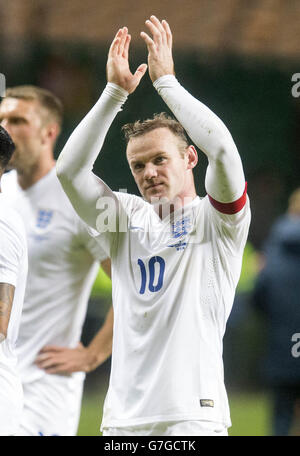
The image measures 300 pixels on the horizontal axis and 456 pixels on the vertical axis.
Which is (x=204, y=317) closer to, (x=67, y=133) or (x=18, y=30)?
(x=67, y=133)

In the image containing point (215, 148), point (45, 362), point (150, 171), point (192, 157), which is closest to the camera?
point (215, 148)

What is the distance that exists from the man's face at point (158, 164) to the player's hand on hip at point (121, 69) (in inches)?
8.7

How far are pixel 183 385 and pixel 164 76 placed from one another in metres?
1.19

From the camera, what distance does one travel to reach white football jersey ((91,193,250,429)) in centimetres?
310

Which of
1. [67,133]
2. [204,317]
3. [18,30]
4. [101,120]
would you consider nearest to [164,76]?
[101,120]

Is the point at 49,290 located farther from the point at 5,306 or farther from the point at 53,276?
the point at 5,306

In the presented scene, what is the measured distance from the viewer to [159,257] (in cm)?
328

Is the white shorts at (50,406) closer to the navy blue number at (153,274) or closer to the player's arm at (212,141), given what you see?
the navy blue number at (153,274)

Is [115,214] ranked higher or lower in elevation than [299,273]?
lower

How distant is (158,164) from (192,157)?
7.7 inches

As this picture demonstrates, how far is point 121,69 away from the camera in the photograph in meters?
3.29

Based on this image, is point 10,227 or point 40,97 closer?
point 10,227

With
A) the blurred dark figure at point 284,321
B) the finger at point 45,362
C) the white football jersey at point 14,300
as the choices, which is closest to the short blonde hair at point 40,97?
the finger at point 45,362

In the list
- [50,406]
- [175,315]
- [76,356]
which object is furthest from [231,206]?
[50,406]
